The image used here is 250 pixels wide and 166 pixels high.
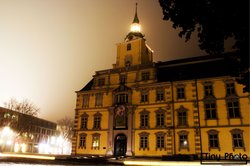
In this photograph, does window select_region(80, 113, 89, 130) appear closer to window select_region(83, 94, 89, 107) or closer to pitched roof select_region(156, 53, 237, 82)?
window select_region(83, 94, 89, 107)

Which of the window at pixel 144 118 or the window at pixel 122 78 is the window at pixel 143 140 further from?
the window at pixel 122 78

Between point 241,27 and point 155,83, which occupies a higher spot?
point 155,83

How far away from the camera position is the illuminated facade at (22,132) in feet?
185

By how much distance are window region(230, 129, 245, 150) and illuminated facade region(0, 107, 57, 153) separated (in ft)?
154

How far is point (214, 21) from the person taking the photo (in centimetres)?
1006

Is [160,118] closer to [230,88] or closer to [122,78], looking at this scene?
[122,78]

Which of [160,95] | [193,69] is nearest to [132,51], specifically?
[160,95]

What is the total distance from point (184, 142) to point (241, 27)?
25911 millimetres

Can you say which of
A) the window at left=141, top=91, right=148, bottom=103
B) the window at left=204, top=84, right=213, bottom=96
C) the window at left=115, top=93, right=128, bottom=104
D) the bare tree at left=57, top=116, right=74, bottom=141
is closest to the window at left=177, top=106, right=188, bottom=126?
the window at left=204, top=84, right=213, bottom=96

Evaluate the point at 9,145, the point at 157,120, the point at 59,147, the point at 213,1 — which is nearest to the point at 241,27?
the point at 213,1

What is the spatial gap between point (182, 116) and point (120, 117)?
9.86 metres

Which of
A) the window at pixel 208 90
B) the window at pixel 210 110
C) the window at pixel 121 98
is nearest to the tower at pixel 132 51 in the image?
the window at pixel 121 98

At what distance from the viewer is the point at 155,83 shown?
121ft

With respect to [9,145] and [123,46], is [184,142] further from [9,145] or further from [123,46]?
[9,145]
